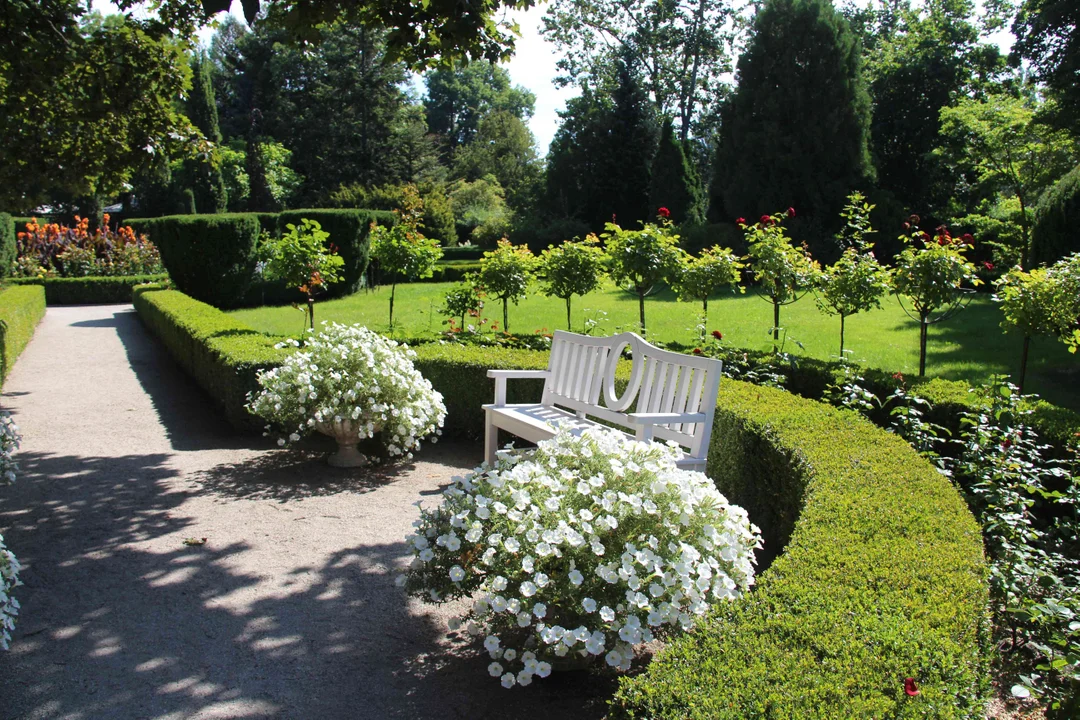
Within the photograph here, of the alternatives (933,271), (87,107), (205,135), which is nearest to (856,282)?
(933,271)

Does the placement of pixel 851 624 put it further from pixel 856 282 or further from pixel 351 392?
pixel 856 282

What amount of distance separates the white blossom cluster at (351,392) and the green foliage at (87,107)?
167 inches

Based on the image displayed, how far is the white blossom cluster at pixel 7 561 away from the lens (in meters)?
2.62

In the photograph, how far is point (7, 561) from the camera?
2879mm

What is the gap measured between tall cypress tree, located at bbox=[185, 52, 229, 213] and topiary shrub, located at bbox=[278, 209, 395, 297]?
58.9ft

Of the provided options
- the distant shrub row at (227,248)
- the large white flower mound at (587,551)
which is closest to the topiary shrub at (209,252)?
the distant shrub row at (227,248)

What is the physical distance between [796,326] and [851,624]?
1117 centimetres

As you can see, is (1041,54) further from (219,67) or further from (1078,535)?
(219,67)

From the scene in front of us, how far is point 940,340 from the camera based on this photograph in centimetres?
1146

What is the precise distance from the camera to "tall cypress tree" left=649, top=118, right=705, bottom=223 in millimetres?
24844

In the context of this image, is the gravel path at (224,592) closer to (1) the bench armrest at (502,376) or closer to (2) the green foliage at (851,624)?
(1) the bench armrest at (502,376)

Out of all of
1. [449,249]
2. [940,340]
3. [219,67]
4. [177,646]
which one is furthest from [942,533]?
[219,67]

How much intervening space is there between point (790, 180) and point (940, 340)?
10.5 meters

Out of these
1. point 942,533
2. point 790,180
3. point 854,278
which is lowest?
point 942,533
